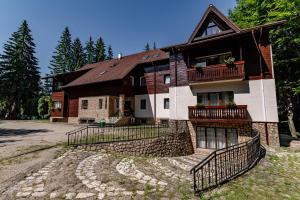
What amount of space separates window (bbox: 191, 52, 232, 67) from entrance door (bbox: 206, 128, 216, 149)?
5.91m

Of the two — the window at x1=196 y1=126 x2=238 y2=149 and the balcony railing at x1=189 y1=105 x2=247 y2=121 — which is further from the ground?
the balcony railing at x1=189 y1=105 x2=247 y2=121

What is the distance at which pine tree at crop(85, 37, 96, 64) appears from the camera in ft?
182

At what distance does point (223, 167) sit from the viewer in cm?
766

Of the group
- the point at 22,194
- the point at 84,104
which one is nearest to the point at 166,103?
the point at 84,104

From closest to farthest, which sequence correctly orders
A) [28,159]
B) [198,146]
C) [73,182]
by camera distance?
[73,182]
[28,159]
[198,146]

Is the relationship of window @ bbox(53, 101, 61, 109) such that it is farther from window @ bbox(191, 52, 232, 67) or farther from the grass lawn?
the grass lawn

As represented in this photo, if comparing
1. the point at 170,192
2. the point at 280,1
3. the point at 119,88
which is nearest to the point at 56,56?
the point at 119,88

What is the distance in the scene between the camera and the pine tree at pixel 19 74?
36.0 m

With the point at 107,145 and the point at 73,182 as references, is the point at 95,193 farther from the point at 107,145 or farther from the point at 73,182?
the point at 107,145

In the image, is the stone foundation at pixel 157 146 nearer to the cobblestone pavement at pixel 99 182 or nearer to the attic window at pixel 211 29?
the cobblestone pavement at pixel 99 182

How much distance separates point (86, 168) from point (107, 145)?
142 inches

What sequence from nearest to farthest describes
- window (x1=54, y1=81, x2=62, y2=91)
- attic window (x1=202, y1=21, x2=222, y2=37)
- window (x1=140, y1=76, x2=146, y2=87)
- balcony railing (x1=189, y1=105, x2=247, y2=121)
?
balcony railing (x1=189, y1=105, x2=247, y2=121)
attic window (x1=202, y1=21, x2=222, y2=37)
window (x1=140, y1=76, x2=146, y2=87)
window (x1=54, y1=81, x2=62, y2=91)

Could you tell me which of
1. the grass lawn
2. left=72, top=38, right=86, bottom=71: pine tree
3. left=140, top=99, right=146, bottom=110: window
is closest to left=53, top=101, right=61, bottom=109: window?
left=140, top=99, right=146, bottom=110: window

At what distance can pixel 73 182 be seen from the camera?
6.20m
